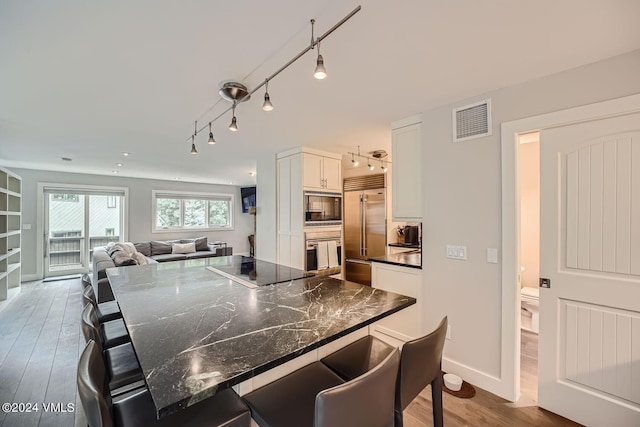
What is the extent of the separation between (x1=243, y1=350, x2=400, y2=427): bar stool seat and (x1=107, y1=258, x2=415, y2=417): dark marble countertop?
23 cm

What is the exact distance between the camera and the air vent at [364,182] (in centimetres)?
454

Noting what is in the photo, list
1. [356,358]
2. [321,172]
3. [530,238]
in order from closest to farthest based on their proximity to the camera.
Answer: [356,358] < [530,238] < [321,172]

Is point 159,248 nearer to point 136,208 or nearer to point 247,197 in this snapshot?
point 136,208

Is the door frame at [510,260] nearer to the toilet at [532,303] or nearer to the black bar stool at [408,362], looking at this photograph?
the black bar stool at [408,362]

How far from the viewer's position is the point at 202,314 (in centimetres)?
133

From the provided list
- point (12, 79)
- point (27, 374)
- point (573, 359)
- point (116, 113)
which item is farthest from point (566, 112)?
Answer: point (27, 374)

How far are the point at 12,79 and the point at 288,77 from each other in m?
1.99

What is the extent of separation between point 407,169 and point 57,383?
3625 mm

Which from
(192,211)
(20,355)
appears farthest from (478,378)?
(192,211)

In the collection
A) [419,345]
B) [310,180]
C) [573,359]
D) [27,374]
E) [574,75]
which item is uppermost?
[574,75]

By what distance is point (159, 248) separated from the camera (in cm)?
668

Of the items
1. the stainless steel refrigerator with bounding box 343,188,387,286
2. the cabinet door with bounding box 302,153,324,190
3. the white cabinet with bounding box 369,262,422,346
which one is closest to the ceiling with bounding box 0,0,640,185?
the cabinet door with bounding box 302,153,324,190

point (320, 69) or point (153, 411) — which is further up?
point (320, 69)

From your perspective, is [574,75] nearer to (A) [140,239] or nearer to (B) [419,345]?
(B) [419,345]
